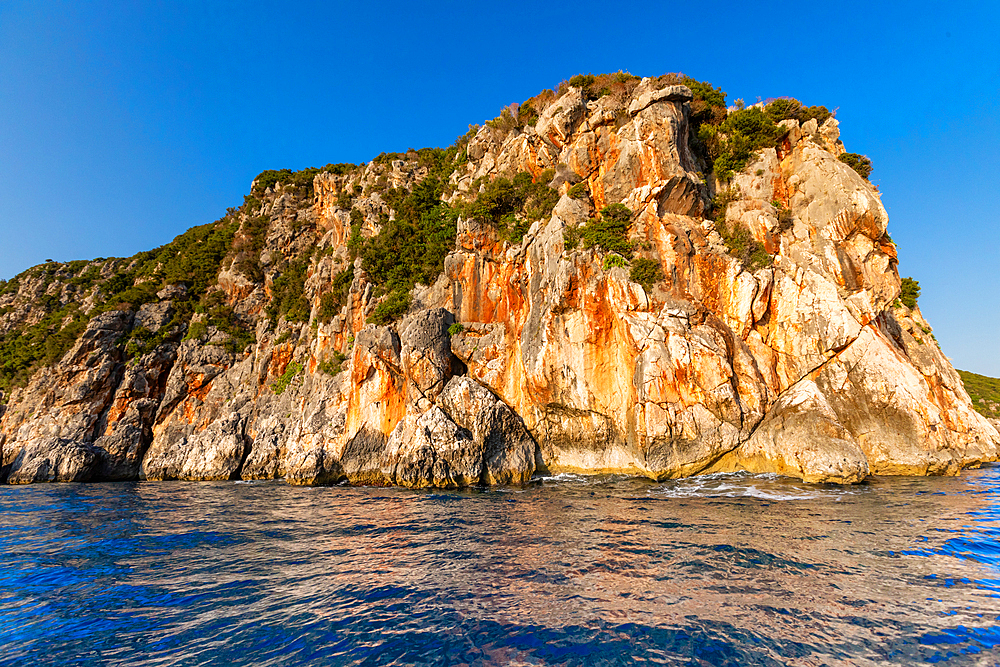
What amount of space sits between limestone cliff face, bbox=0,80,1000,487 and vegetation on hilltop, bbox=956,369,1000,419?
1873 centimetres

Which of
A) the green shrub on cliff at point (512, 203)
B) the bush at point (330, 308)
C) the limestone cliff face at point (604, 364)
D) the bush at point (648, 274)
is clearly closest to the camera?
the limestone cliff face at point (604, 364)

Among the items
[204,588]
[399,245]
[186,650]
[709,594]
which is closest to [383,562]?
[204,588]

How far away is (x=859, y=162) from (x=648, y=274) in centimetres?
1486

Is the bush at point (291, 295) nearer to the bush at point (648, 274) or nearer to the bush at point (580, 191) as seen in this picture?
the bush at point (580, 191)

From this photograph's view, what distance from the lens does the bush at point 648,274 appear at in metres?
20.6

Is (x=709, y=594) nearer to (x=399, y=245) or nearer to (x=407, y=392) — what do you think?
(x=407, y=392)

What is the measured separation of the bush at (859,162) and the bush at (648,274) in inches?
532

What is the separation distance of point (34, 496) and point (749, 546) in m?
30.1

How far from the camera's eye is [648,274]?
20.6 meters

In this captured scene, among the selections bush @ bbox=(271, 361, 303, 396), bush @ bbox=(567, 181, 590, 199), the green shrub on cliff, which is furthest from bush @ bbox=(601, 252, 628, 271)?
bush @ bbox=(271, 361, 303, 396)

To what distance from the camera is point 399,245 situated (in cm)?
3072

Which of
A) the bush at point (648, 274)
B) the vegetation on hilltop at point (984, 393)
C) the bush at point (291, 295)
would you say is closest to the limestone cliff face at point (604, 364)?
the bush at point (648, 274)

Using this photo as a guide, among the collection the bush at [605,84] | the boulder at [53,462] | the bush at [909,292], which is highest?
the bush at [605,84]

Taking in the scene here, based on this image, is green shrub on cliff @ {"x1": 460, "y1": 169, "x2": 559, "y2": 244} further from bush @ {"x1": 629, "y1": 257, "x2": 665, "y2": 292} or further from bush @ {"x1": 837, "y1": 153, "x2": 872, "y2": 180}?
bush @ {"x1": 837, "y1": 153, "x2": 872, "y2": 180}
